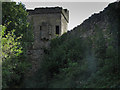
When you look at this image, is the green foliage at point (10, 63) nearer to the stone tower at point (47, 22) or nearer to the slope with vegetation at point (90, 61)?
the slope with vegetation at point (90, 61)

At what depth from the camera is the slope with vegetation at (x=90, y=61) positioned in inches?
217

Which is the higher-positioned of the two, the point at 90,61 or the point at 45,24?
the point at 45,24

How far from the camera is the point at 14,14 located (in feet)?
45.8

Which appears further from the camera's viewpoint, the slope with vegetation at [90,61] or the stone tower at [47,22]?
the stone tower at [47,22]

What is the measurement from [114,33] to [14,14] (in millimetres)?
8875

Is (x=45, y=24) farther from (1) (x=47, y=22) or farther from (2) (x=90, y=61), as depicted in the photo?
(2) (x=90, y=61)

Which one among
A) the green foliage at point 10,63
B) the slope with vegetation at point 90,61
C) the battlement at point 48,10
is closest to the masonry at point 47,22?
the battlement at point 48,10

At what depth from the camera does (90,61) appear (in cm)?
683

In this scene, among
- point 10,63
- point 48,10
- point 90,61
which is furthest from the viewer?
point 48,10

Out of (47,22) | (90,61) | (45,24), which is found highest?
(47,22)

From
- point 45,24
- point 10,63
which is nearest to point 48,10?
point 45,24

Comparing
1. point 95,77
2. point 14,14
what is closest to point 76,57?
point 95,77

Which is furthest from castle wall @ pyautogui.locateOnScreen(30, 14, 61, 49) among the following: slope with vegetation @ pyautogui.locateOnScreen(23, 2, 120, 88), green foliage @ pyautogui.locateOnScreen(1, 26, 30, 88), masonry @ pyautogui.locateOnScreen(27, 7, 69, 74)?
green foliage @ pyautogui.locateOnScreen(1, 26, 30, 88)

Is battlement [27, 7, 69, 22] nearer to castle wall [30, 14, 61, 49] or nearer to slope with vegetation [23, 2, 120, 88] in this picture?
castle wall [30, 14, 61, 49]
